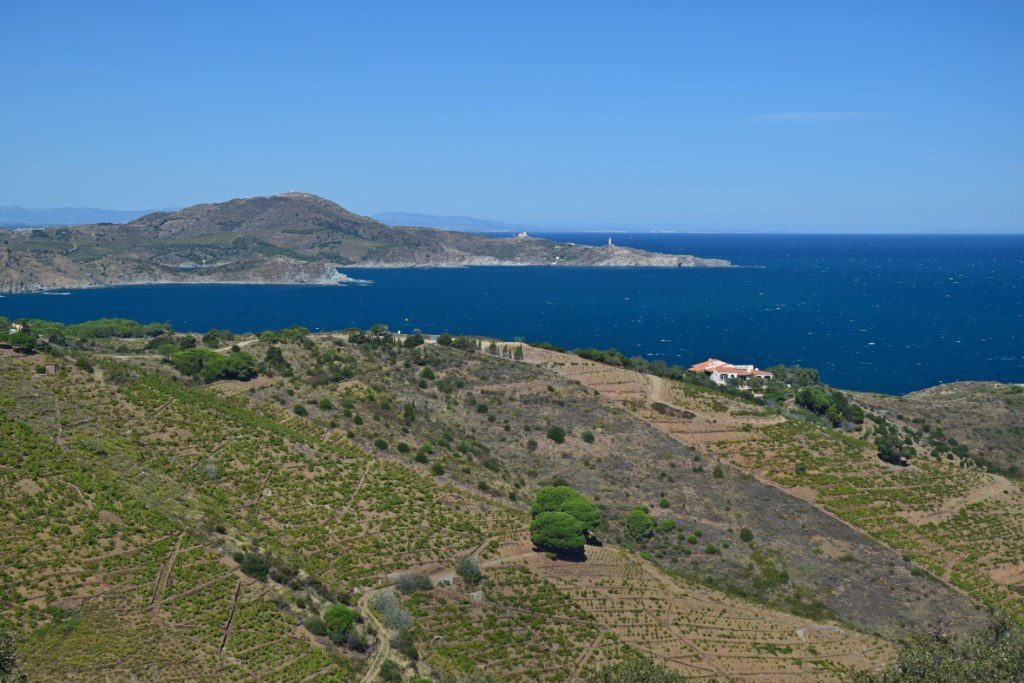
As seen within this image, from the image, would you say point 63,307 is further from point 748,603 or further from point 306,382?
point 748,603

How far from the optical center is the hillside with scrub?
31.0 metres

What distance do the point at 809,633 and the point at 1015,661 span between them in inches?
553

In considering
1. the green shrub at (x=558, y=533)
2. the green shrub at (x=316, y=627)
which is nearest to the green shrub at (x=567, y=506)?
the green shrub at (x=558, y=533)

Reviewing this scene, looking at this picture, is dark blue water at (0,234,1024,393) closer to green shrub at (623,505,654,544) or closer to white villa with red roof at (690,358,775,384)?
white villa with red roof at (690,358,775,384)

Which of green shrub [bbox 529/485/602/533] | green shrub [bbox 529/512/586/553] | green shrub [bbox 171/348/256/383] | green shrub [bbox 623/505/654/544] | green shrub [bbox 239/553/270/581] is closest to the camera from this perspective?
green shrub [bbox 239/553/270/581]

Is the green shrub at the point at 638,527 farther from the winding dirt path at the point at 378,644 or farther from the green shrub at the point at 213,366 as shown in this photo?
the green shrub at the point at 213,366

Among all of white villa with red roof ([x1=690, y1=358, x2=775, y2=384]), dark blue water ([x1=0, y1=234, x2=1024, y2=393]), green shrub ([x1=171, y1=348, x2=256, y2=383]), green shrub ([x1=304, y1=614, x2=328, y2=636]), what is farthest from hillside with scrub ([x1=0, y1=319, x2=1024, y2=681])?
dark blue water ([x1=0, y1=234, x2=1024, y2=393])

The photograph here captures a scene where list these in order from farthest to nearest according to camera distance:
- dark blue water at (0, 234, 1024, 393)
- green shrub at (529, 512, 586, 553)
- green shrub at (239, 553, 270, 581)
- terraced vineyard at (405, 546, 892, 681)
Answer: dark blue water at (0, 234, 1024, 393), green shrub at (529, 512, 586, 553), terraced vineyard at (405, 546, 892, 681), green shrub at (239, 553, 270, 581)

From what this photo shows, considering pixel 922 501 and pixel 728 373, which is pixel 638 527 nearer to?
pixel 922 501

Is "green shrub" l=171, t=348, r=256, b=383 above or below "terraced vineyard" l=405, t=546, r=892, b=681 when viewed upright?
above

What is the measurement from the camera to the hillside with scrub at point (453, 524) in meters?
31.0

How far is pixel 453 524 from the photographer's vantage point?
4347 cm

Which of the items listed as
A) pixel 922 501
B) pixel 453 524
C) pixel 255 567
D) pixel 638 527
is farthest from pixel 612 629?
pixel 922 501

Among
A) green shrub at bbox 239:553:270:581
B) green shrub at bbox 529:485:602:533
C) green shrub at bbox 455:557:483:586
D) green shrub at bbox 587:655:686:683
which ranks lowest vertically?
green shrub at bbox 455:557:483:586
